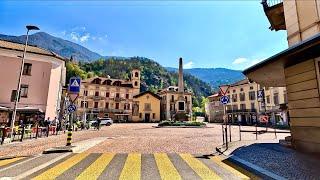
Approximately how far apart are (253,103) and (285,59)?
57.3m

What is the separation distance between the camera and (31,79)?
1206 inches

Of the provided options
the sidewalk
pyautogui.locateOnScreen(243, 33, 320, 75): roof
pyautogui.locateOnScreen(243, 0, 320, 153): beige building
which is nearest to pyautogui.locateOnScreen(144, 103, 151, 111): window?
pyautogui.locateOnScreen(243, 0, 320, 153): beige building

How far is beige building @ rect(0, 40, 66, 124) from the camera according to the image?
2932 centimetres

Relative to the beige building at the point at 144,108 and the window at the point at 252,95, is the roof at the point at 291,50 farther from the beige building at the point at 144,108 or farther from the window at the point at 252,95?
the beige building at the point at 144,108

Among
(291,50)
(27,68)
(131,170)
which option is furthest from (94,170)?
(27,68)

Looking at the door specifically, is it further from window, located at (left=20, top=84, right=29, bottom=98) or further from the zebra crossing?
the zebra crossing

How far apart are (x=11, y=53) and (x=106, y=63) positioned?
116794mm

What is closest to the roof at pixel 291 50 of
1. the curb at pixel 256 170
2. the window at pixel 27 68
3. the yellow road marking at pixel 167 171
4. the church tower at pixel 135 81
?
the curb at pixel 256 170

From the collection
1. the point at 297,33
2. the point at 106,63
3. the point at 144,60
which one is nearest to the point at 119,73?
the point at 106,63

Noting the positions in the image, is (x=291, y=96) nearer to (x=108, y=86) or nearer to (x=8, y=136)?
(x=8, y=136)

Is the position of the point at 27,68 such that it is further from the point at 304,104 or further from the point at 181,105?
the point at 181,105

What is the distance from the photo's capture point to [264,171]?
6215 mm

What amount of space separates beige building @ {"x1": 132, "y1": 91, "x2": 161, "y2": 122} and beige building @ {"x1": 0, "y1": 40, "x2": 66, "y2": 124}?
3999cm

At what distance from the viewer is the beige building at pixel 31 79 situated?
29316 millimetres
